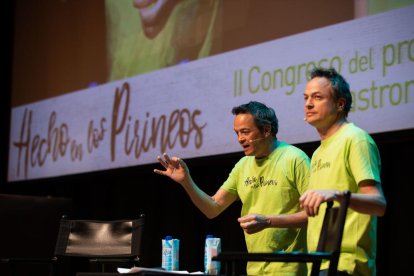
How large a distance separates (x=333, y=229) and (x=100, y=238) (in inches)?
80.0

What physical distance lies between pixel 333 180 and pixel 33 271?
10.7ft

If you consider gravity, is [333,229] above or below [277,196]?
below

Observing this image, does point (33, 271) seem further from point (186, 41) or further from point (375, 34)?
point (375, 34)

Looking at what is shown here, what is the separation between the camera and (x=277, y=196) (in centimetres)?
321

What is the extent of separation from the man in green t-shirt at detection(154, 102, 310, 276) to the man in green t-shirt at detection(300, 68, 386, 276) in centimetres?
42

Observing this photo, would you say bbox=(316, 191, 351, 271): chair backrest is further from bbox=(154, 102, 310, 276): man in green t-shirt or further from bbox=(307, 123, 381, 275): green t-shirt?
bbox=(154, 102, 310, 276): man in green t-shirt

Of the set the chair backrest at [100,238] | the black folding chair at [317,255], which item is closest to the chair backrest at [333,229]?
the black folding chair at [317,255]

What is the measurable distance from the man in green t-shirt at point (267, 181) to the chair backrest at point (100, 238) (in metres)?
0.75

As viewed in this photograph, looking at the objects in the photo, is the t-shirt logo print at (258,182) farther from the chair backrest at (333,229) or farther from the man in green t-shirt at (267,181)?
the chair backrest at (333,229)

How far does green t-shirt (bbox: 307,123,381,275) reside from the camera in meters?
2.51

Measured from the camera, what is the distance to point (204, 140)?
5055 millimetres

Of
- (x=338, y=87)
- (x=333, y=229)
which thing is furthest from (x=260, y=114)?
(x=333, y=229)

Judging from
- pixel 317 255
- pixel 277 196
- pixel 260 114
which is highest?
pixel 260 114

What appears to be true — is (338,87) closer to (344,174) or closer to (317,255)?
(344,174)
